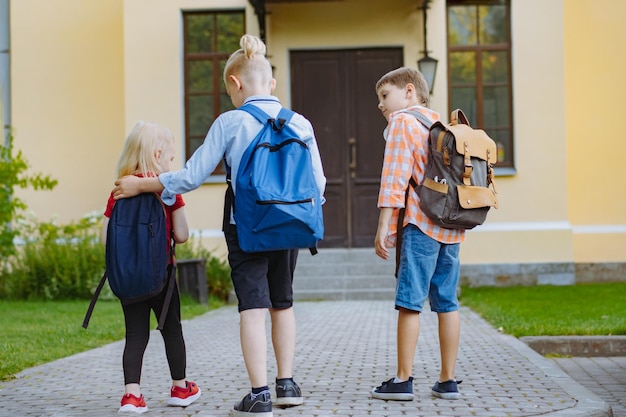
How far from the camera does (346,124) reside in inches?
557

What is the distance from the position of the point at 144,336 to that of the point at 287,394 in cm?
75

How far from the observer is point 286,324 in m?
4.71

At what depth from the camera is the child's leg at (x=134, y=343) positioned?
15.3ft

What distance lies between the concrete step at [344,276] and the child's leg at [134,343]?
25.8ft

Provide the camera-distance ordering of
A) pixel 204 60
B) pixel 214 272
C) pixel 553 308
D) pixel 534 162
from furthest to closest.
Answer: pixel 204 60, pixel 534 162, pixel 214 272, pixel 553 308

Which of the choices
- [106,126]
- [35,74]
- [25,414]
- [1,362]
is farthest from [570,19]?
[25,414]

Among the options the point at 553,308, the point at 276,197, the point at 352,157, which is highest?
the point at 352,157

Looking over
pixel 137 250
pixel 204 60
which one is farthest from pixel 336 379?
pixel 204 60

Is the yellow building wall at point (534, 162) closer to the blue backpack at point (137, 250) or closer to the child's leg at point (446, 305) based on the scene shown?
the child's leg at point (446, 305)

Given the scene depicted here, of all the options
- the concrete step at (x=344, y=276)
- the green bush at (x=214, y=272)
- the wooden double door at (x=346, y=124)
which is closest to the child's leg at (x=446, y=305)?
the concrete step at (x=344, y=276)

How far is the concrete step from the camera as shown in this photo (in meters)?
12.6

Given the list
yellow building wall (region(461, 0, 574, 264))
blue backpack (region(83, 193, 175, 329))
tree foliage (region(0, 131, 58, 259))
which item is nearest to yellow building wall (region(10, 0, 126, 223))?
tree foliage (region(0, 131, 58, 259))

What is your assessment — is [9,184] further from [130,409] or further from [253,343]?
[253,343]

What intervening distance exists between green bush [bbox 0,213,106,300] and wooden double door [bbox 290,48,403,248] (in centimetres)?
328
